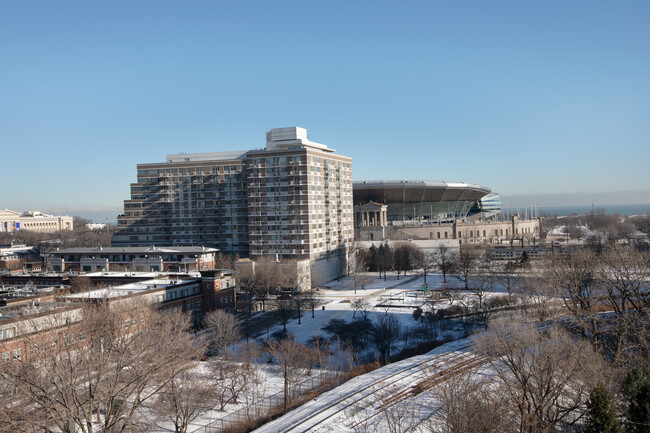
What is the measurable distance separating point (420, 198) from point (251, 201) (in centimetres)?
5094

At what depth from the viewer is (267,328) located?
48.3 meters

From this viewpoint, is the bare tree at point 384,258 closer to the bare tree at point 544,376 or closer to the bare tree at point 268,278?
the bare tree at point 268,278

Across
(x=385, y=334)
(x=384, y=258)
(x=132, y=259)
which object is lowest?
(x=385, y=334)

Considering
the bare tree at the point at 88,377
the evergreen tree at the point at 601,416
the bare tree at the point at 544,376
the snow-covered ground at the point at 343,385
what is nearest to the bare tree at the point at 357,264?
the snow-covered ground at the point at 343,385

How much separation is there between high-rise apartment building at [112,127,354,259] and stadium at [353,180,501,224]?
67.9 feet

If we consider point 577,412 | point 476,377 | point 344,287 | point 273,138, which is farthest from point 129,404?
→ point 273,138

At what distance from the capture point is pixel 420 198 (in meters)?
115

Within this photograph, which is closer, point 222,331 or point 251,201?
point 222,331

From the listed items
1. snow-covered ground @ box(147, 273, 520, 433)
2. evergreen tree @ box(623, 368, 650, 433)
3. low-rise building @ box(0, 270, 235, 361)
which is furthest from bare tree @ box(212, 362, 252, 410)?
evergreen tree @ box(623, 368, 650, 433)

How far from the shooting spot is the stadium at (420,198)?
109 metres

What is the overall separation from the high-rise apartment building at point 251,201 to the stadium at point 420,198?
20703 millimetres

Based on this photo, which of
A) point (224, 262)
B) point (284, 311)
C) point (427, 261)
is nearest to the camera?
point (284, 311)

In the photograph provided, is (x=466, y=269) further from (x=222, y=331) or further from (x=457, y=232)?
(x=457, y=232)

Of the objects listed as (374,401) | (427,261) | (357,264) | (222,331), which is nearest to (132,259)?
(357,264)
